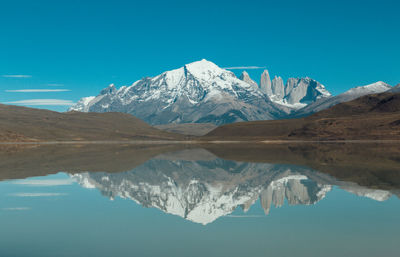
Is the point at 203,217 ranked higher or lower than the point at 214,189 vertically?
lower

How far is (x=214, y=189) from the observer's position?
42.1m

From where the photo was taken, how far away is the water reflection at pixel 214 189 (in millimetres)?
31188

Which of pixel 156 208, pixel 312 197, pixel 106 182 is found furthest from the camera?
pixel 106 182

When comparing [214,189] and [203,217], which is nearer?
[203,217]

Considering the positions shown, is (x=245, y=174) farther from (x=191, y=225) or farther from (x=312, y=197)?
(x=191, y=225)

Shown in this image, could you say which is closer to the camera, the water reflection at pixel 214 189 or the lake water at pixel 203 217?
the lake water at pixel 203 217

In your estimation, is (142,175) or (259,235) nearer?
(259,235)

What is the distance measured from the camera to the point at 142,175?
5528 cm

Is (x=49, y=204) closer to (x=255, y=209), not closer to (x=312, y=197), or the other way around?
(x=255, y=209)

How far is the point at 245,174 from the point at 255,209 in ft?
88.6

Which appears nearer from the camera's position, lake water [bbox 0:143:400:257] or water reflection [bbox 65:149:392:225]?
lake water [bbox 0:143:400:257]

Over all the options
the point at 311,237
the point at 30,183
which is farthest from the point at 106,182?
the point at 311,237

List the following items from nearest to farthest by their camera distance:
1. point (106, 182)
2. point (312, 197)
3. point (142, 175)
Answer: point (312, 197) → point (106, 182) → point (142, 175)

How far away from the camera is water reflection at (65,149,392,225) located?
31.2 metres
